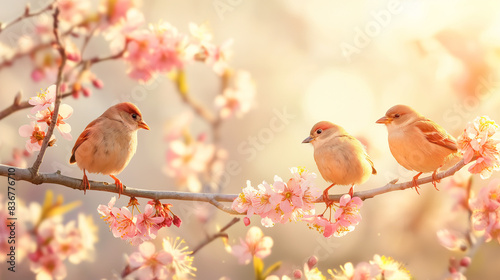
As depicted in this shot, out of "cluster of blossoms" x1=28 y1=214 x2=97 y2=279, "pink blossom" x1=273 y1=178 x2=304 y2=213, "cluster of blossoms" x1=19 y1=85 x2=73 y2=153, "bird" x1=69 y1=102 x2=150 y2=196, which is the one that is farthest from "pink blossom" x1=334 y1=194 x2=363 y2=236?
"cluster of blossoms" x1=28 y1=214 x2=97 y2=279

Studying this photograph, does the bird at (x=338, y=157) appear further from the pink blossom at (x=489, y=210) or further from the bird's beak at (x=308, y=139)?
the pink blossom at (x=489, y=210)

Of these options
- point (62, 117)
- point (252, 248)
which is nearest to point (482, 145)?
point (252, 248)

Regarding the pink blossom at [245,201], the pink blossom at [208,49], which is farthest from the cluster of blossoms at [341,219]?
the pink blossom at [208,49]

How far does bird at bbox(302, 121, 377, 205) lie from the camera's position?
44.1 inches

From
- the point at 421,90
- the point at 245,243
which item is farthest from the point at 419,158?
the point at 421,90

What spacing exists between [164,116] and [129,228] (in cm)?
133

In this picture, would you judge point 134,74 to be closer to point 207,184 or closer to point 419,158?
point 207,184

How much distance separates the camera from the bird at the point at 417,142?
1.12 meters

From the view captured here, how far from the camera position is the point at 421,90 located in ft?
7.72

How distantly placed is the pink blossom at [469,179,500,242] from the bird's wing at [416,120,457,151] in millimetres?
200

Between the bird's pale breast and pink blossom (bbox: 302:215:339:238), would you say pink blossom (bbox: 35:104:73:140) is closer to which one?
the bird's pale breast

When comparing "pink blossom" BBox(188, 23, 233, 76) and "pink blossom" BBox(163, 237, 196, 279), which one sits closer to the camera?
"pink blossom" BBox(163, 237, 196, 279)

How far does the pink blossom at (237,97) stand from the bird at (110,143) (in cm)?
113

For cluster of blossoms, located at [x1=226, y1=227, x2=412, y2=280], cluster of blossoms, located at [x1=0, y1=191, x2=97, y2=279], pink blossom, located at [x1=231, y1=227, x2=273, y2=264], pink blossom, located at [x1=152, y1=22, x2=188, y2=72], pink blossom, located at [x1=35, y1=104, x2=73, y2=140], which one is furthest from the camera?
pink blossom, located at [x1=152, y1=22, x2=188, y2=72]
